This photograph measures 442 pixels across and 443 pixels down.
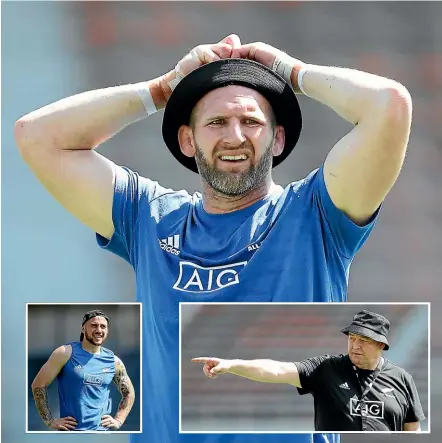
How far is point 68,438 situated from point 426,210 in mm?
993

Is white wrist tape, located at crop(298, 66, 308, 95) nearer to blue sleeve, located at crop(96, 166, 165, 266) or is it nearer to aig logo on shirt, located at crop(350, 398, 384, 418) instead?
blue sleeve, located at crop(96, 166, 165, 266)

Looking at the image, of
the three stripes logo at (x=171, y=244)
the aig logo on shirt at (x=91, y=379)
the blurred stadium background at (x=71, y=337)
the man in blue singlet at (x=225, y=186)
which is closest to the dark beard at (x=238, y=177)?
the man in blue singlet at (x=225, y=186)

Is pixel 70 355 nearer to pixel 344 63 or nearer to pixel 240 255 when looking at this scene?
pixel 240 255

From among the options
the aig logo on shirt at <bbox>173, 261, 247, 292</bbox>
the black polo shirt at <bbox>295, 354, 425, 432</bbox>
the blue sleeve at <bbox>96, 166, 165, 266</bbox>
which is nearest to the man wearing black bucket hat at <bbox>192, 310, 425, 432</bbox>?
the black polo shirt at <bbox>295, 354, 425, 432</bbox>

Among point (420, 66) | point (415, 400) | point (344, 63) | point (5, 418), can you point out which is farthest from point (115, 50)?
point (415, 400)

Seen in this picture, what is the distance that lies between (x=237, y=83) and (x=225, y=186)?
0.17 m

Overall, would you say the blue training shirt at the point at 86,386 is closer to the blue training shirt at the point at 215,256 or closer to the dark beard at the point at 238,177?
the blue training shirt at the point at 215,256

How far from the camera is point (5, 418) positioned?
2117 millimetres

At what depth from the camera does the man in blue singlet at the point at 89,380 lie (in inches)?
70.3

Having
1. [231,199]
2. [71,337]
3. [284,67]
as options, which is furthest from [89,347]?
[284,67]

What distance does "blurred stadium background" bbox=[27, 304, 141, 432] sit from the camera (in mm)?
1780

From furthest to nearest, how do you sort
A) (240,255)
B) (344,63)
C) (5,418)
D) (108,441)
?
(344,63)
(5,418)
(108,441)
(240,255)

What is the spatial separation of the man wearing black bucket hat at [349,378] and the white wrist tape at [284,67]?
409 millimetres

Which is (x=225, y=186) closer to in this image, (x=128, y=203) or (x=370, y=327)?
(x=128, y=203)
